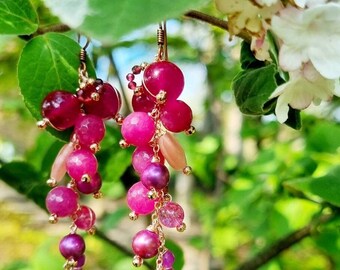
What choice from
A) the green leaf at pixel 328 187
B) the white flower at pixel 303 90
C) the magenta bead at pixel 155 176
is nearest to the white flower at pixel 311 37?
the white flower at pixel 303 90

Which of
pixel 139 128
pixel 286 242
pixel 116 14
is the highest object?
pixel 116 14

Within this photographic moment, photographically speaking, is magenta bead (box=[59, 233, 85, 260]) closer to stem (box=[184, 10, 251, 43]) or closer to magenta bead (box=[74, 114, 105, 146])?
magenta bead (box=[74, 114, 105, 146])

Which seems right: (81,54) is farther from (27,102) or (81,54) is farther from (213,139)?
(213,139)

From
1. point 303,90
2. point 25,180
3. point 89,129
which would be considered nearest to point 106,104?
point 89,129

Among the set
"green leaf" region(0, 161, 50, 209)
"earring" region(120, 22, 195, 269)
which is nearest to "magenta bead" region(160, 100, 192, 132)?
"earring" region(120, 22, 195, 269)

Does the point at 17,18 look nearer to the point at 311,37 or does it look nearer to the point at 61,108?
the point at 61,108

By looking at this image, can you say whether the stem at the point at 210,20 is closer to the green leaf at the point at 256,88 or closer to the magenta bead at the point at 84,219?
the green leaf at the point at 256,88

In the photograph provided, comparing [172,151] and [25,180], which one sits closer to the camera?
[172,151]
